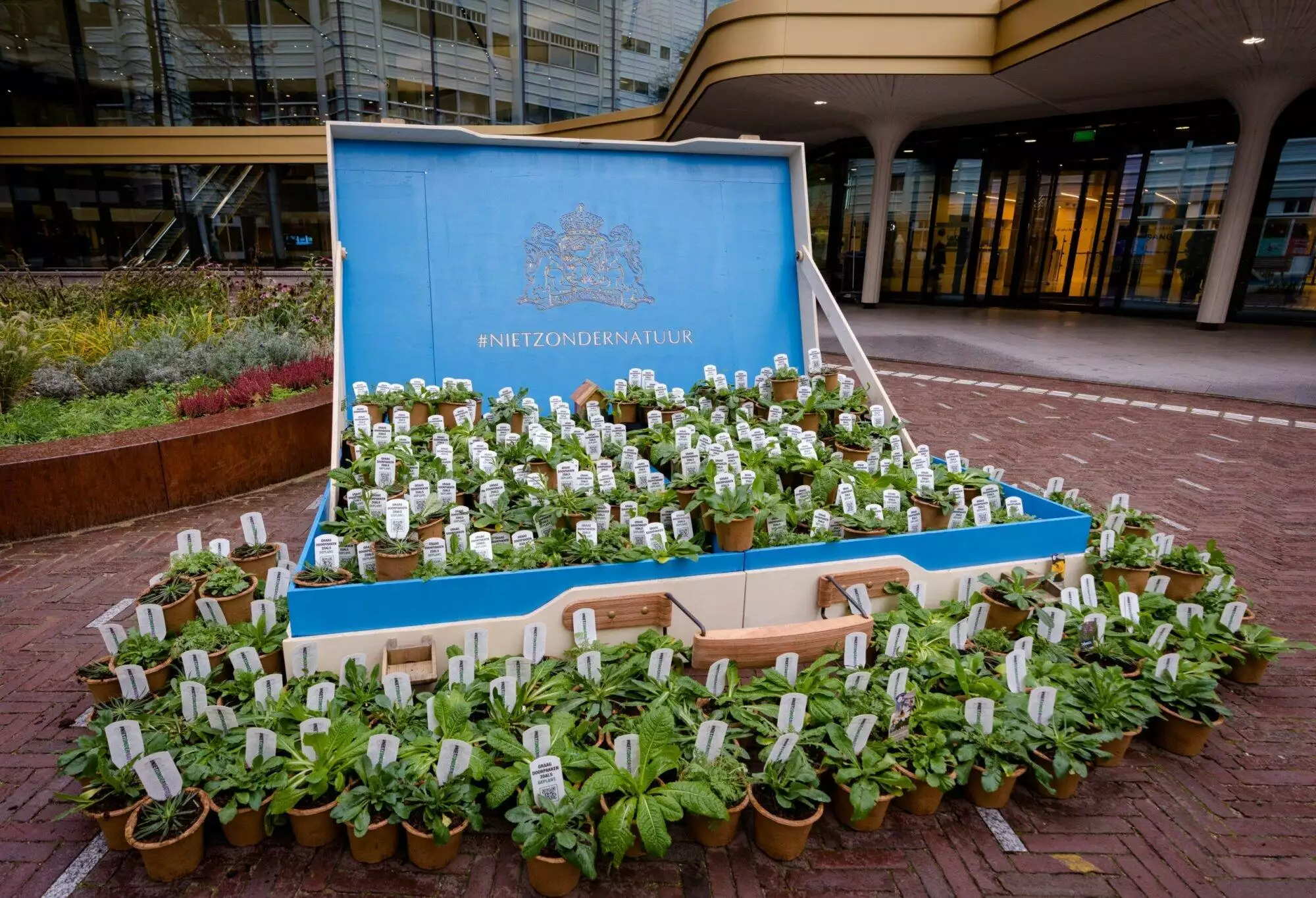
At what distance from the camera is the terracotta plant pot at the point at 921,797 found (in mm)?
2160

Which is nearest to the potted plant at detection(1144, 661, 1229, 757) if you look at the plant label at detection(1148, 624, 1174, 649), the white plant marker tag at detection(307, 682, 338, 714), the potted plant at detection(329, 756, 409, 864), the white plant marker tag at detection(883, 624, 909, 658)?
the plant label at detection(1148, 624, 1174, 649)

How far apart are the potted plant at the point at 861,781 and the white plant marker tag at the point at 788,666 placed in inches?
8.7

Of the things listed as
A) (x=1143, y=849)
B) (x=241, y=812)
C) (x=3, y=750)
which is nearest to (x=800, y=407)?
(x=1143, y=849)

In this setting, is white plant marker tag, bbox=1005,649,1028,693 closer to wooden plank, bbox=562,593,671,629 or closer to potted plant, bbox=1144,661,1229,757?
potted plant, bbox=1144,661,1229,757

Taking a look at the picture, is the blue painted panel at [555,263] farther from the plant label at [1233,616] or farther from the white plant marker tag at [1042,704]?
the white plant marker tag at [1042,704]

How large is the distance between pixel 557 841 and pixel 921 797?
1140 millimetres

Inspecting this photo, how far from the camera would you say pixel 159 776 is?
190cm

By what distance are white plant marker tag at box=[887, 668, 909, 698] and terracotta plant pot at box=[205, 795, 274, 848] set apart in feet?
6.20

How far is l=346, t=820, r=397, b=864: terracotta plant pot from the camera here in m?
1.94

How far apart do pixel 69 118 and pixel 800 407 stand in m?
22.0

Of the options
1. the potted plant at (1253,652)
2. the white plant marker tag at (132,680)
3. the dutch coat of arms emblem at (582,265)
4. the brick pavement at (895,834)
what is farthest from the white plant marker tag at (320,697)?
the potted plant at (1253,652)

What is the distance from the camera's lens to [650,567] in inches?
Result: 105

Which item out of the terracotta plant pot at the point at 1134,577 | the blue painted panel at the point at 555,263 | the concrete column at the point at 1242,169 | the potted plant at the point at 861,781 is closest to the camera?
the potted plant at the point at 861,781

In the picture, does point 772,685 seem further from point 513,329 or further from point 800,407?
point 513,329
